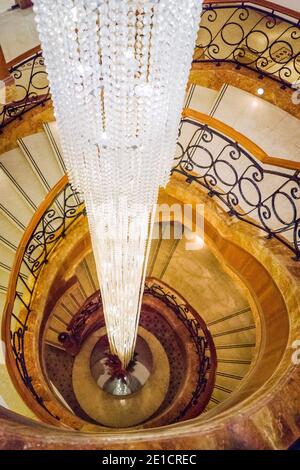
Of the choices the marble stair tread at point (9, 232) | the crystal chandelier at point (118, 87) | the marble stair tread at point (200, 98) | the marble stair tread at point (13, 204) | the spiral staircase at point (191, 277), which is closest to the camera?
the crystal chandelier at point (118, 87)

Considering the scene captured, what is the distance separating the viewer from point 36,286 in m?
4.98

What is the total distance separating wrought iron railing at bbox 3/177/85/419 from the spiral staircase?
0.02 meters

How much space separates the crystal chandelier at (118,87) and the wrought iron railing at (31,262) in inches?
56.1

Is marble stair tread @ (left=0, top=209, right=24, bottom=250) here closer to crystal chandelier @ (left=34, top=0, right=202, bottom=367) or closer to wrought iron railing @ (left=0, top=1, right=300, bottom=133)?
wrought iron railing @ (left=0, top=1, right=300, bottom=133)

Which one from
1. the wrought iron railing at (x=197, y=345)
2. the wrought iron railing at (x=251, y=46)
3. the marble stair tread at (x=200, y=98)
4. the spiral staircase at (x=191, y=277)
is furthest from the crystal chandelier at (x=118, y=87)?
the wrought iron railing at (x=197, y=345)

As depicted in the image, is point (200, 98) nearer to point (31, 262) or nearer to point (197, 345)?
point (31, 262)

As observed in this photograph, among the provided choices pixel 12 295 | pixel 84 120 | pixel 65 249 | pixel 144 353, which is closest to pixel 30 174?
pixel 65 249

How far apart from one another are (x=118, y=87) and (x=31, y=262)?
3544 millimetres

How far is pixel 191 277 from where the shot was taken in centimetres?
761

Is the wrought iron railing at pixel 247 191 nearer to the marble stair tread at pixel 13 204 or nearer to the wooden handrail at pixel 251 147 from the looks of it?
the wooden handrail at pixel 251 147

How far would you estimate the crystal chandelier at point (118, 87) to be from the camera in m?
1.52

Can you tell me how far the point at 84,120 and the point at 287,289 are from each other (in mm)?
3179

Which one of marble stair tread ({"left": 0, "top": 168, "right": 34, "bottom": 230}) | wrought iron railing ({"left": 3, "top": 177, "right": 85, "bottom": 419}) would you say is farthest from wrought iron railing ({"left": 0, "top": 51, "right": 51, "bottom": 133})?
wrought iron railing ({"left": 3, "top": 177, "right": 85, "bottom": 419})

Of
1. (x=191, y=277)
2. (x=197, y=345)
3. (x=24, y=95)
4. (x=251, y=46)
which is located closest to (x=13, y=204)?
(x=24, y=95)
